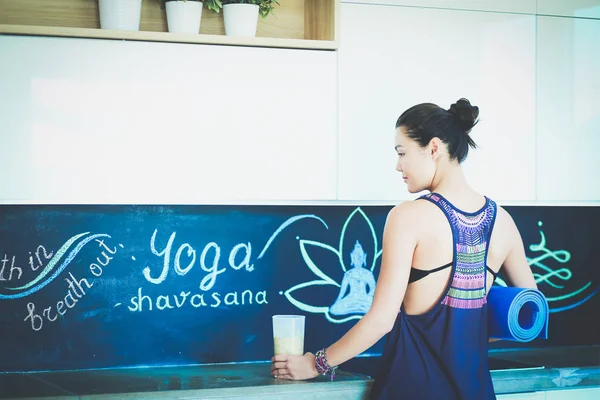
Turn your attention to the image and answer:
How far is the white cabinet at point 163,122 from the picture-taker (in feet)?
7.39

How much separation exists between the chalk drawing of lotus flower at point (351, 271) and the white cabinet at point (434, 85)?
1.40 ft

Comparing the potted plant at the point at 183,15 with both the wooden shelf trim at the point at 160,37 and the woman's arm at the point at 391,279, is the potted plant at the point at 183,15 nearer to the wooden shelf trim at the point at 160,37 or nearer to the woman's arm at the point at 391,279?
the wooden shelf trim at the point at 160,37

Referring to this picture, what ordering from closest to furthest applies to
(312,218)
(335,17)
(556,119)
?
1. (335,17)
2. (556,119)
3. (312,218)

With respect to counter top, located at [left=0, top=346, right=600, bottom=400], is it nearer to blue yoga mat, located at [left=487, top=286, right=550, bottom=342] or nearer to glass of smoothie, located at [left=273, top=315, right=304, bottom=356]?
glass of smoothie, located at [left=273, top=315, right=304, bottom=356]

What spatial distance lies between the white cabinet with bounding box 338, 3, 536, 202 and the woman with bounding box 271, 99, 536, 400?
37cm

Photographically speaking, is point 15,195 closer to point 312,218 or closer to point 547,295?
point 312,218

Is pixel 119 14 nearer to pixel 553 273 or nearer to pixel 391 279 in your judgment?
pixel 391 279

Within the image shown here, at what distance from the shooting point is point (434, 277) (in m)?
2.06

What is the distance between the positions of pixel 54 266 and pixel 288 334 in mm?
846

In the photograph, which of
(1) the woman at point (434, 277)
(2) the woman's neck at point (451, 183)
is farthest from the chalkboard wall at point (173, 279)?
(2) the woman's neck at point (451, 183)

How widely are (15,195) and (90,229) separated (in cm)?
47

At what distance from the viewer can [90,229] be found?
8.82ft

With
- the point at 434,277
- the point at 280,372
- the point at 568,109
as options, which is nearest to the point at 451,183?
the point at 434,277

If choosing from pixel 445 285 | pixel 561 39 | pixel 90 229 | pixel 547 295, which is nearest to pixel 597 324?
pixel 547 295
